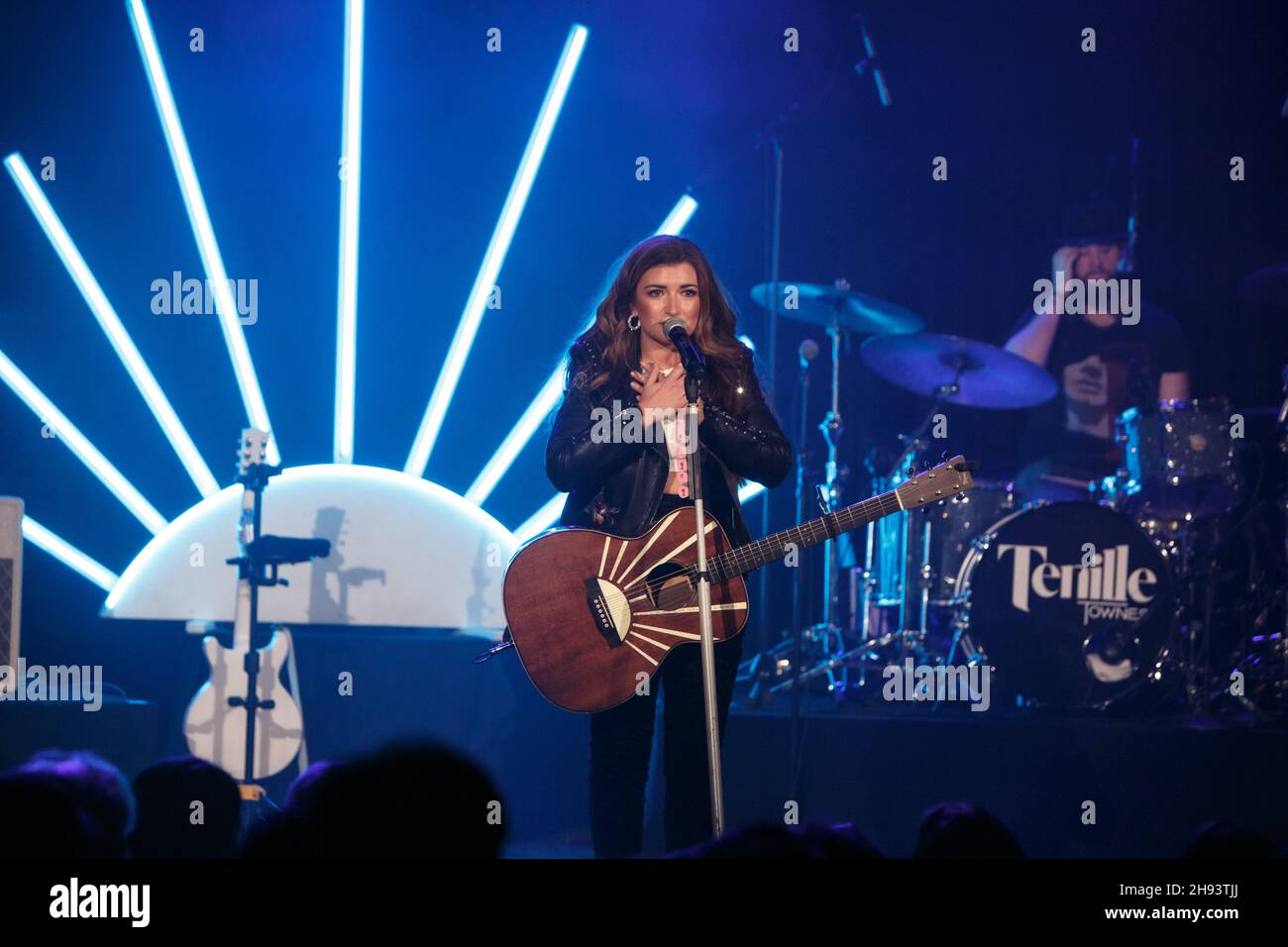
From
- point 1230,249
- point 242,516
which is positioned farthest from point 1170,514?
point 242,516

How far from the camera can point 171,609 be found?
6.28 m

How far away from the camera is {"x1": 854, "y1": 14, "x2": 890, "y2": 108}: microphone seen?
6602 mm

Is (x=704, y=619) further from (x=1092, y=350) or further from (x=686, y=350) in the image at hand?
(x=1092, y=350)

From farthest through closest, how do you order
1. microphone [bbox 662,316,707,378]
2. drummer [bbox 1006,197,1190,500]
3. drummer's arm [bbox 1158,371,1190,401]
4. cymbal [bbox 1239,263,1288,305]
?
drummer [bbox 1006,197,1190,500], drummer's arm [bbox 1158,371,1190,401], cymbal [bbox 1239,263,1288,305], microphone [bbox 662,316,707,378]

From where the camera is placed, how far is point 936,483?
3.68 m

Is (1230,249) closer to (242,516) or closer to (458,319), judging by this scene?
(458,319)

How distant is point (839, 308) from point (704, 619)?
3.50 metres

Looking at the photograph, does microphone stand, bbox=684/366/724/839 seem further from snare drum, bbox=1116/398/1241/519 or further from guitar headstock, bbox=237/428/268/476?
snare drum, bbox=1116/398/1241/519

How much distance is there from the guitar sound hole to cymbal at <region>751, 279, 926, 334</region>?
2.92m

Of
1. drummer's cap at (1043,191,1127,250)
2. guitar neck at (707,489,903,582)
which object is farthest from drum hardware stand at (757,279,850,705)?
guitar neck at (707,489,903,582)

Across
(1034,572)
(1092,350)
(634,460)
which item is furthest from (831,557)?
(634,460)

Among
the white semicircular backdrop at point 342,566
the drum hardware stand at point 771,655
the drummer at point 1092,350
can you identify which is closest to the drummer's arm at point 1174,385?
the drummer at point 1092,350
